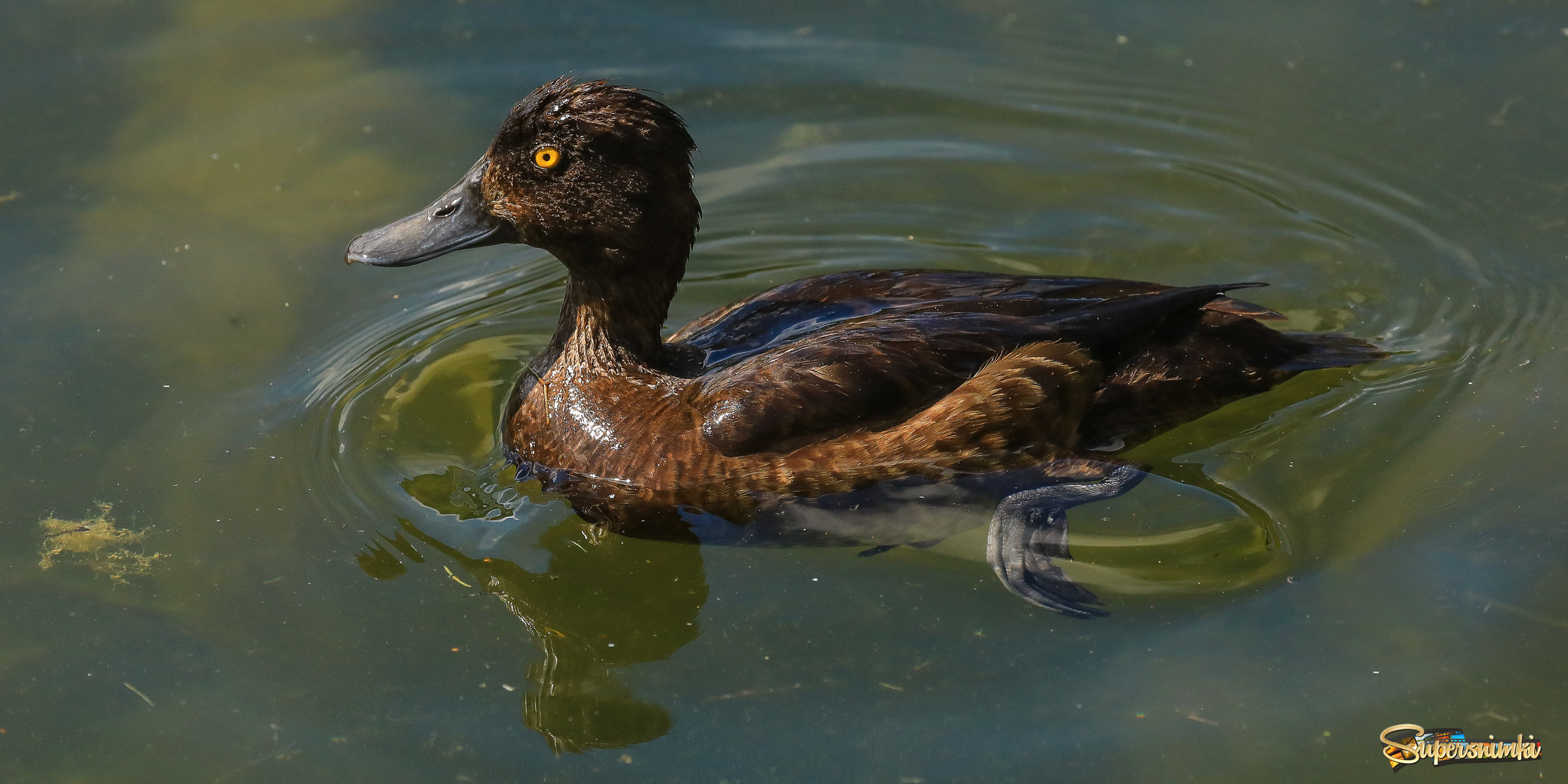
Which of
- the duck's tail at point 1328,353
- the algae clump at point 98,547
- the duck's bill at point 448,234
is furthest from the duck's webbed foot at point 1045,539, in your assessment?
the algae clump at point 98,547

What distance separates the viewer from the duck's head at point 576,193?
5434mm

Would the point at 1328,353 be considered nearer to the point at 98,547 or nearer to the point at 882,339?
the point at 882,339

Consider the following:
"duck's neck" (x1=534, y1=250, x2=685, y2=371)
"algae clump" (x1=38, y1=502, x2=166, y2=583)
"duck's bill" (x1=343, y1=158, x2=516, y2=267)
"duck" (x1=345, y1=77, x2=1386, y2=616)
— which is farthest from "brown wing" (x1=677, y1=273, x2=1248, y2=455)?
"algae clump" (x1=38, y1=502, x2=166, y2=583)

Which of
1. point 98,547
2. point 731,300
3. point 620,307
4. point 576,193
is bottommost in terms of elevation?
point 98,547

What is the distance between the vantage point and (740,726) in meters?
4.64

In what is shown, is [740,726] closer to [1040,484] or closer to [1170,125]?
[1040,484]

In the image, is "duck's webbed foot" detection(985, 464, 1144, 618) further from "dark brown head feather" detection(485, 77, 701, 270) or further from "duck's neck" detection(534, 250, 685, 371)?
"dark brown head feather" detection(485, 77, 701, 270)

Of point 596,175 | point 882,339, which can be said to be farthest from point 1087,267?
point 596,175

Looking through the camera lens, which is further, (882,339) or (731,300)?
(731,300)

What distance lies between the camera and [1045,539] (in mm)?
5281

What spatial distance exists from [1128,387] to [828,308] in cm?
118

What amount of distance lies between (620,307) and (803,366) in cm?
87

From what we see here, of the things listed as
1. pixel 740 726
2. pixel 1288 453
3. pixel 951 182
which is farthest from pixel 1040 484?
pixel 951 182

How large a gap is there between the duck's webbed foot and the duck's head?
163 cm
